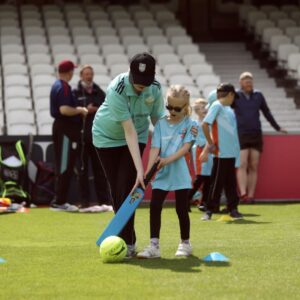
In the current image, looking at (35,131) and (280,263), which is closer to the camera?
(280,263)

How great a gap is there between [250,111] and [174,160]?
22.3 feet

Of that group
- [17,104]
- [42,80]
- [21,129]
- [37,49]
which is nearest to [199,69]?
[37,49]

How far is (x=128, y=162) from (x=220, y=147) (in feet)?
13.2

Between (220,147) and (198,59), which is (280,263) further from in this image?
(198,59)

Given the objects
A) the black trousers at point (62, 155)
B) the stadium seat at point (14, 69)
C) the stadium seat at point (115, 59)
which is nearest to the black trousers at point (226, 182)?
the black trousers at point (62, 155)

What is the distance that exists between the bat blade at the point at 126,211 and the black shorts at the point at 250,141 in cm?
703

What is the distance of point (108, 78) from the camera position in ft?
59.9

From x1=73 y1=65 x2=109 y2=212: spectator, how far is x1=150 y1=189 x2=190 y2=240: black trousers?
550 cm

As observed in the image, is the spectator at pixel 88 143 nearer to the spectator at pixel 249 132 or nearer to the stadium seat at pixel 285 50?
the spectator at pixel 249 132

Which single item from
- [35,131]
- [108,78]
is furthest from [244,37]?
[35,131]

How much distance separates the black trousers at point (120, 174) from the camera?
831 centimetres

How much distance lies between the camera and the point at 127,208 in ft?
26.7

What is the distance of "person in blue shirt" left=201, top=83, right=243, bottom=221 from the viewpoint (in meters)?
12.1

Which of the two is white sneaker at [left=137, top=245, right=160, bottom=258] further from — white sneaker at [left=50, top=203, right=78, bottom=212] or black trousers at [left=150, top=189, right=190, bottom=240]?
white sneaker at [left=50, top=203, right=78, bottom=212]
